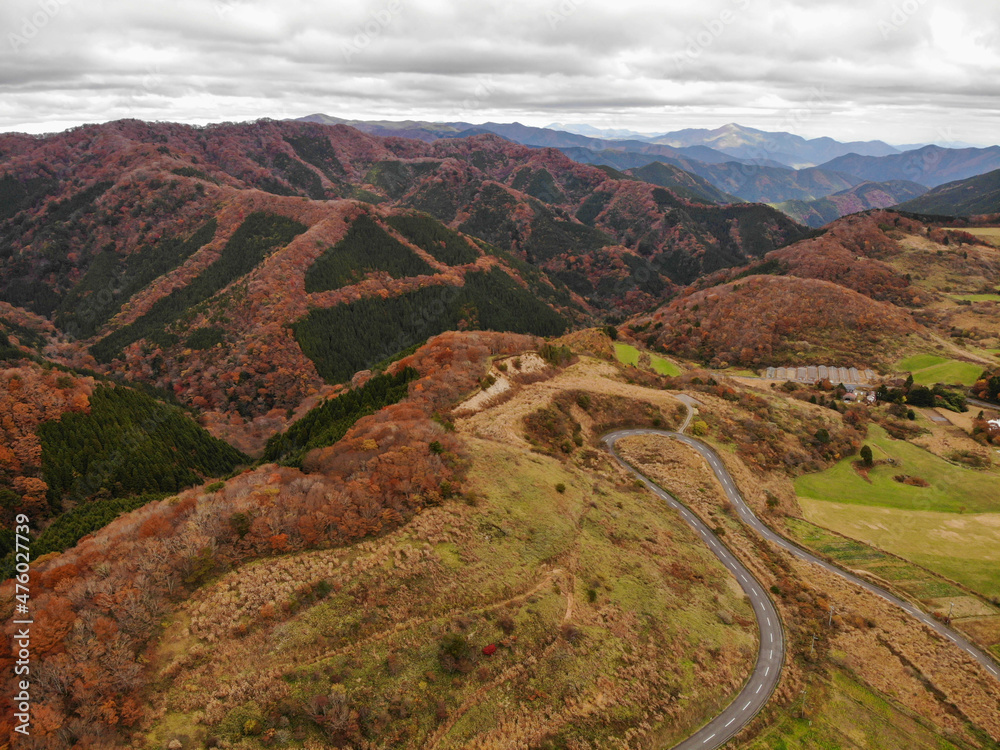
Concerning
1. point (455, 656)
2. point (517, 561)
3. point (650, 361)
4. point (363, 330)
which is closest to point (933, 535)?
point (517, 561)

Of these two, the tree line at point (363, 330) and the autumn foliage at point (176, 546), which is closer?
the autumn foliage at point (176, 546)

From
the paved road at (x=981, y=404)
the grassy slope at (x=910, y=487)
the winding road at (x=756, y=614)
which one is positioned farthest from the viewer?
the paved road at (x=981, y=404)

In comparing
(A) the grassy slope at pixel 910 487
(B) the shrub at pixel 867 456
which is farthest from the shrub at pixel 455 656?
(B) the shrub at pixel 867 456

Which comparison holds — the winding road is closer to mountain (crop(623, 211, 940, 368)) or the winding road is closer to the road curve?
the road curve

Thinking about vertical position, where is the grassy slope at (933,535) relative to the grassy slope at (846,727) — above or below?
above

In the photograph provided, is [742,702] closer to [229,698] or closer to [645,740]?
[645,740]

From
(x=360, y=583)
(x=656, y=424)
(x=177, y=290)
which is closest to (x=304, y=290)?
(x=177, y=290)

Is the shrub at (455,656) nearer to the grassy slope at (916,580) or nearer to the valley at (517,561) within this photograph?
the valley at (517,561)

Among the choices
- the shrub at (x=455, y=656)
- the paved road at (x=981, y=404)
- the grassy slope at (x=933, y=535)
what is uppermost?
the shrub at (x=455, y=656)

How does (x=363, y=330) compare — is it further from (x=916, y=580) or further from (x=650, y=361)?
(x=916, y=580)

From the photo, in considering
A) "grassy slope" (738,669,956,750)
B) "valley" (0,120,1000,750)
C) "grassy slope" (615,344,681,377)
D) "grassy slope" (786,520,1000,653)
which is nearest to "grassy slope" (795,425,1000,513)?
"valley" (0,120,1000,750)
